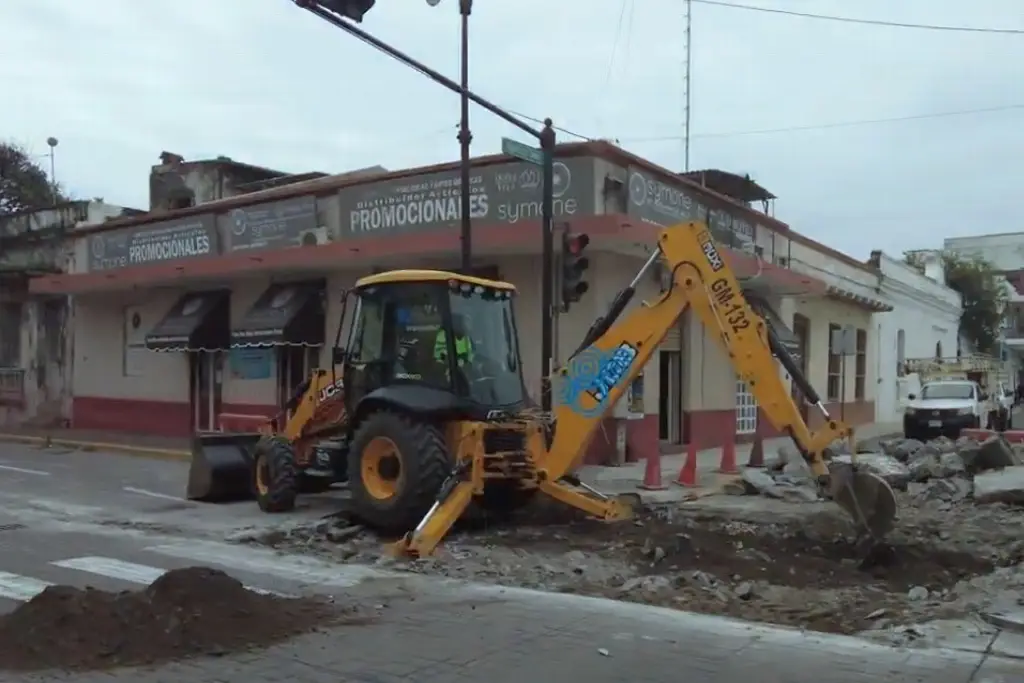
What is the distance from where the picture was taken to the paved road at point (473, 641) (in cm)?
657

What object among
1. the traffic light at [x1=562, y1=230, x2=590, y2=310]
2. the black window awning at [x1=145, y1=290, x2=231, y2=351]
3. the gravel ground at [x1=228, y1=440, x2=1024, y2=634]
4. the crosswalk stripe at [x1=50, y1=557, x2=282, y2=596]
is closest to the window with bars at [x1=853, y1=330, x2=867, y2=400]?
the black window awning at [x1=145, y1=290, x2=231, y2=351]

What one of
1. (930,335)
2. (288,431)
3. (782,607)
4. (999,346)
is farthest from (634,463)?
(999,346)

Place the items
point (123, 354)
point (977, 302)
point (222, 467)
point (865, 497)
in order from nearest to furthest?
point (865, 497)
point (222, 467)
point (123, 354)
point (977, 302)

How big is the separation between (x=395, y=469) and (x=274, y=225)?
12782 millimetres

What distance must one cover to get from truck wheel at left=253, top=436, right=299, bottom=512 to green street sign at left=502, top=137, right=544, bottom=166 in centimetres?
481

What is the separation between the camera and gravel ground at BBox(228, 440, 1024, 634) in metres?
8.36

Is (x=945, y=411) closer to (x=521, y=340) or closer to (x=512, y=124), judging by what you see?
(x=521, y=340)

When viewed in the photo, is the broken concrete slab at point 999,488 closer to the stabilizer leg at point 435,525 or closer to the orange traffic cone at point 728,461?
the orange traffic cone at point 728,461

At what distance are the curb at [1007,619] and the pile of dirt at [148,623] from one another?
4.86 meters

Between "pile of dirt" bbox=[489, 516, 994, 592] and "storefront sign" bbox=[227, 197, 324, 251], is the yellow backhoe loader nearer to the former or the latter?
"pile of dirt" bbox=[489, 516, 994, 592]

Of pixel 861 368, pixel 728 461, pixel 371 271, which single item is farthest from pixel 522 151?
pixel 861 368

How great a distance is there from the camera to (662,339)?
37.0ft

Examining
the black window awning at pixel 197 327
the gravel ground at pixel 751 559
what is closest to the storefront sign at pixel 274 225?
the black window awning at pixel 197 327

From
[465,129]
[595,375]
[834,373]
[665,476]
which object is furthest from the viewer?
[834,373]
